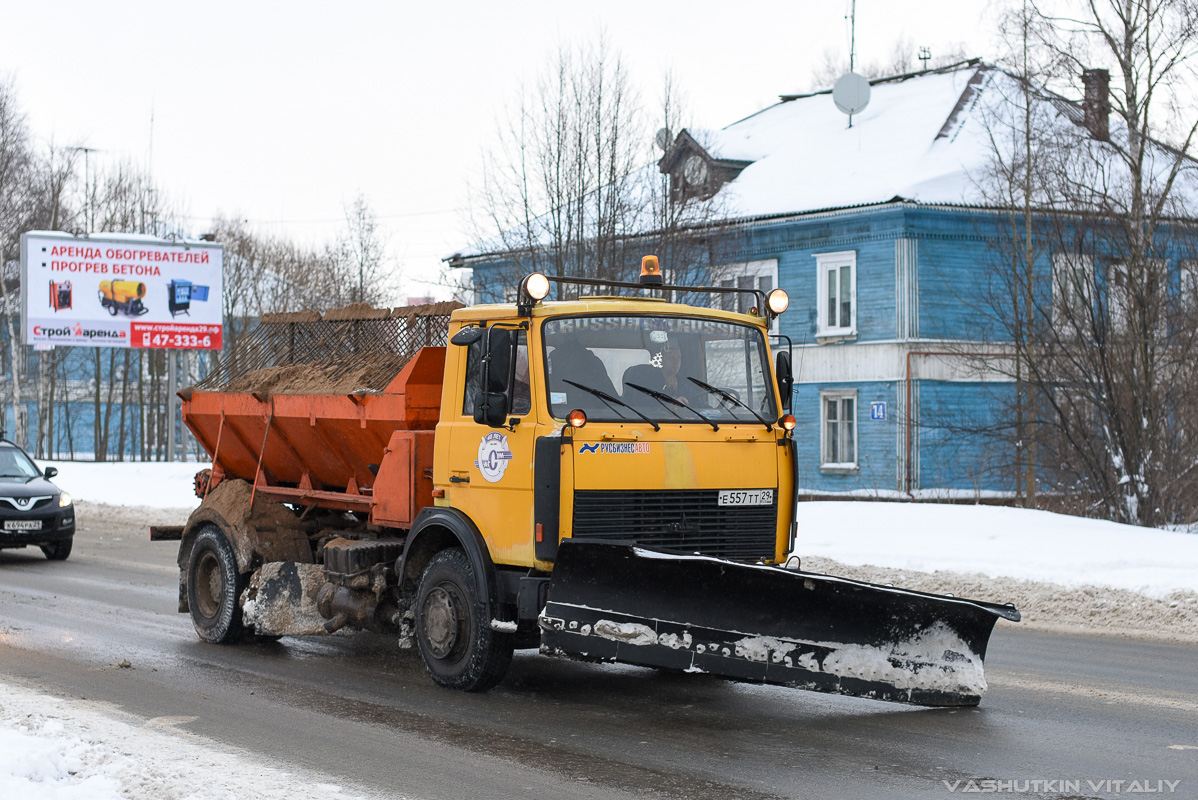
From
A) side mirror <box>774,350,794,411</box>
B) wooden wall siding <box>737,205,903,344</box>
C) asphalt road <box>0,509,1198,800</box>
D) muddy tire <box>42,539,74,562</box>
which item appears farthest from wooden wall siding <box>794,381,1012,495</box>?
side mirror <box>774,350,794,411</box>

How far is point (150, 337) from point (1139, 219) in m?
26.4

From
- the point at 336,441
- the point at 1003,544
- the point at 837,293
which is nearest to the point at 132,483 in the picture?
the point at 837,293

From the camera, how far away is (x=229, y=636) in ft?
34.1

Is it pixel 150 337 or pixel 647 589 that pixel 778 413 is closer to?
pixel 647 589

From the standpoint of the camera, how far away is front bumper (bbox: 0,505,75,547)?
16.9m

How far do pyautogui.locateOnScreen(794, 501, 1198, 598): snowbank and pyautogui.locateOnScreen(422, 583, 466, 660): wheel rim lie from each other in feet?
23.7

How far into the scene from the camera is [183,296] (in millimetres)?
37625

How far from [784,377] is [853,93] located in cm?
2974

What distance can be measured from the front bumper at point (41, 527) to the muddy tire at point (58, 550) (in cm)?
9

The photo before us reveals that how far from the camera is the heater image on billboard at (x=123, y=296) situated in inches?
1457

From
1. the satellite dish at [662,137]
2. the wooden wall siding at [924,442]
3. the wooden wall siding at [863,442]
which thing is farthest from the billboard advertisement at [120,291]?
the satellite dish at [662,137]

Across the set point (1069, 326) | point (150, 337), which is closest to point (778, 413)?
point (1069, 326)

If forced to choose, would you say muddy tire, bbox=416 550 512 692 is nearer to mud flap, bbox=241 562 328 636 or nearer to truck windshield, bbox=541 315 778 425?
truck windshield, bbox=541 315 778 425

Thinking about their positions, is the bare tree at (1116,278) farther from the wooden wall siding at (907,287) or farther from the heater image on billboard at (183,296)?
the heater image on billboard at (183,296)
